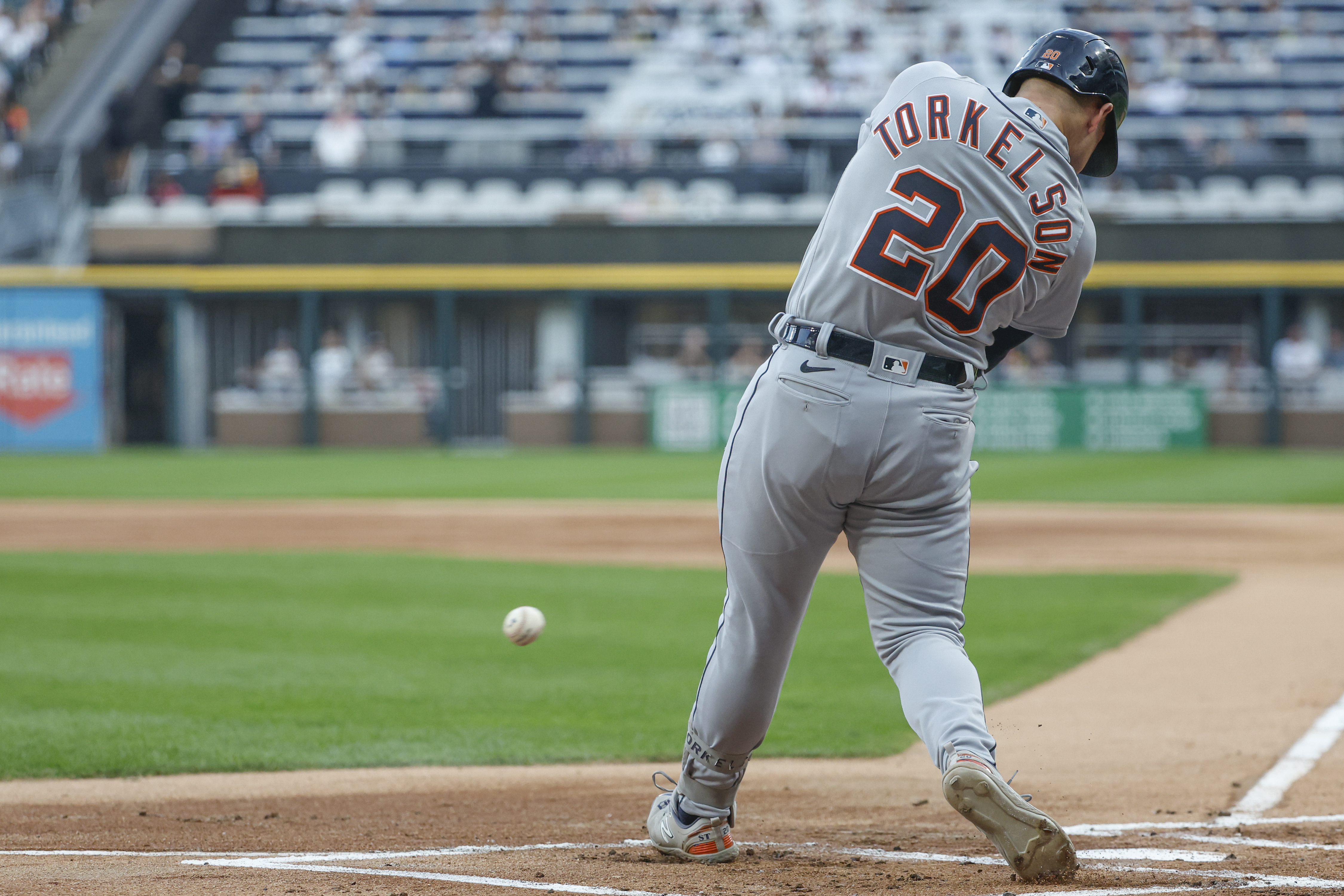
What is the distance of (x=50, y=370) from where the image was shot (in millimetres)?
24156

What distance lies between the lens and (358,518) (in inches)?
544

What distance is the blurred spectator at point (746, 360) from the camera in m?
24.7

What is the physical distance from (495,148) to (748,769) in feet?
71.8

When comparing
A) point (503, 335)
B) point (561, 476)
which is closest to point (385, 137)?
point (503, 335)

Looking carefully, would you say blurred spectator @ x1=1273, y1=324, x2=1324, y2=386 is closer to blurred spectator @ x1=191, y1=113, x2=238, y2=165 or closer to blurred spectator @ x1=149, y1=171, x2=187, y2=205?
blurred spectator @ x1=191, y1=113, x2=238, y2=165

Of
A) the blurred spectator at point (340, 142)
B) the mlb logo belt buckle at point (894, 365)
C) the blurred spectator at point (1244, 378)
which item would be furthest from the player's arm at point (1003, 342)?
the blurred spectator at point (340, 142)

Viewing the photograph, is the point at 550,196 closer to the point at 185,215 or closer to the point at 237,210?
the point at 237,210

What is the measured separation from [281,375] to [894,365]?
23.5 metres

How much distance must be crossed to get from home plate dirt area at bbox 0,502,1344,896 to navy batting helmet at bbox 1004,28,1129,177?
5.42 ft

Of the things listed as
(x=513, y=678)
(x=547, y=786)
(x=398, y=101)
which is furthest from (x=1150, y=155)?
(x=547, y=786)

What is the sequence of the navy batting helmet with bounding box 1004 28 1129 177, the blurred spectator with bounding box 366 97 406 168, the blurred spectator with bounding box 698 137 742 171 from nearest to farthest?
the navy batting helmet with bounding box 1004 28 1129 177
the blurred spectator with bounding box 698 137 742 171
the blurred spectator with bounding box 366 97 406 168

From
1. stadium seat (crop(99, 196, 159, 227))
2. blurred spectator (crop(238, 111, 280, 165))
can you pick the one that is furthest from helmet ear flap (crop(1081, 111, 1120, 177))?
blurred spectator (crop(238, 111, 280, 165))

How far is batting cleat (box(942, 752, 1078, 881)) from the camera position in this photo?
9.52 feet

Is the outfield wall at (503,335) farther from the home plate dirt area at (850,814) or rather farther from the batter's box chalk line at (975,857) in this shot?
the batter's box chalk line at (975,857)
